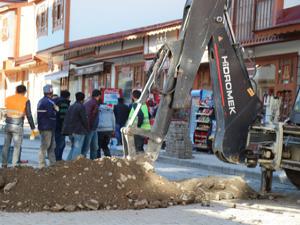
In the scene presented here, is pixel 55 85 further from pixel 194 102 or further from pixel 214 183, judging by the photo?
pixel 214 183

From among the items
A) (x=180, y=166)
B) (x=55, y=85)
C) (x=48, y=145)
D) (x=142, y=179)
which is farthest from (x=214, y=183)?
(x=55, y=85)

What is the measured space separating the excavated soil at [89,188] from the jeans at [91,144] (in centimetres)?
446

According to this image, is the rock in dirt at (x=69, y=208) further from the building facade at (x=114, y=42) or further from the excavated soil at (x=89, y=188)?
the building facade at (x=114, y=42)

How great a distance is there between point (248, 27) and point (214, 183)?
10.9 metres

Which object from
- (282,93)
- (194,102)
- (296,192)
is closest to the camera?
(296,192)

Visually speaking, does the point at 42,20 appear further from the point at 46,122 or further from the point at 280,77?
the point at 46,122

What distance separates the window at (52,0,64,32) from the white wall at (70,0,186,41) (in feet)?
3.96

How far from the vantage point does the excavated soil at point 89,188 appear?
28.8 ft

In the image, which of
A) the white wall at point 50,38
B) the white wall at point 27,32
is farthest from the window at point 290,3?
the white wall at point 27,32

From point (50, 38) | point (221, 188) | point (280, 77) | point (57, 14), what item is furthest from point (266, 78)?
Result: point (50, 38)

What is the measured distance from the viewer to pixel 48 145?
44.8ft

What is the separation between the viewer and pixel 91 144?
1461cm

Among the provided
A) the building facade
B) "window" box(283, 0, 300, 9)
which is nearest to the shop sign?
the building facade

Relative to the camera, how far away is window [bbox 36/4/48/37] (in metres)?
38.2
